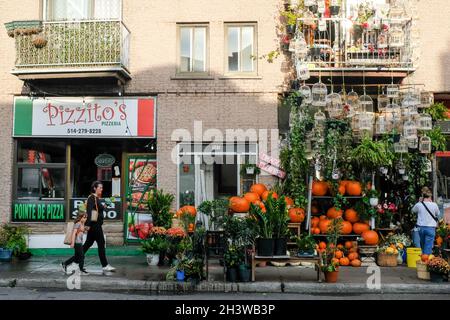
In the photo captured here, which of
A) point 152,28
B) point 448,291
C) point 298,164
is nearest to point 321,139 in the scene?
point 298,164

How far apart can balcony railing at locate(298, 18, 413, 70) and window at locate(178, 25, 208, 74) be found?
280 cm

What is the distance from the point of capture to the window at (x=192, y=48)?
14.7m

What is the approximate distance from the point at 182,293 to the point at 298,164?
196 inches

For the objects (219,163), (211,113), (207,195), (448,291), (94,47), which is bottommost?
(448,291)

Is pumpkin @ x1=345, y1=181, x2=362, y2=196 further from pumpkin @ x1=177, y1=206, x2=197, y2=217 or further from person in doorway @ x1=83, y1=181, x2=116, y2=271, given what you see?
person in doorway @ x1=83, y1=181, x2=116, y2=271

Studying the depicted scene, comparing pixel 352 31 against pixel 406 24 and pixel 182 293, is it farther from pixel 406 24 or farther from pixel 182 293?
pixel 182 293

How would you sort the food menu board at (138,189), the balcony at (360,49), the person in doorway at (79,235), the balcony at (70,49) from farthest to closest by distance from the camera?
the food menu board at (138,189) < the balcony at (70,49) < the balcony at (360,49) < the person in doorway at (79,235)

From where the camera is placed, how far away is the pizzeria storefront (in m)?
14.3

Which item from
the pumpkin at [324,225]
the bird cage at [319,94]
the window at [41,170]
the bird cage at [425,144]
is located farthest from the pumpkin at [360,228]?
the window at [41,170]

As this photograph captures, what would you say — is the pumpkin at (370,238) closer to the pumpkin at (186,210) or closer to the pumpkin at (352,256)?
the pumpkin at (352,256)

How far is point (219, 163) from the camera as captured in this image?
1449 cm

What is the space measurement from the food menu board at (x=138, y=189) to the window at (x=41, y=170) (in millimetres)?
1839

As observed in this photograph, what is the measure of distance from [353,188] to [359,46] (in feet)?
12.1
